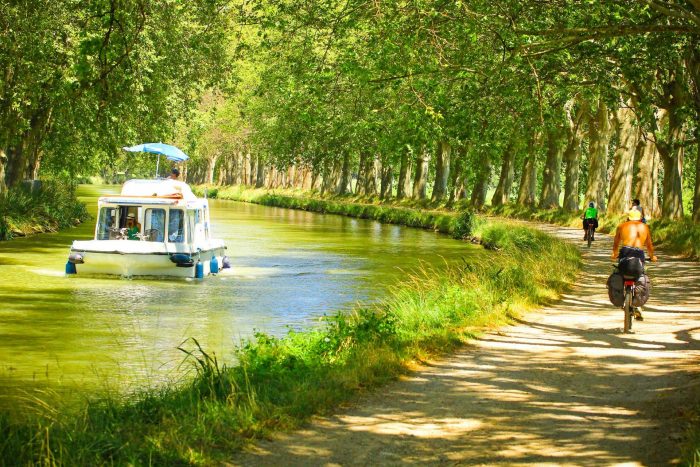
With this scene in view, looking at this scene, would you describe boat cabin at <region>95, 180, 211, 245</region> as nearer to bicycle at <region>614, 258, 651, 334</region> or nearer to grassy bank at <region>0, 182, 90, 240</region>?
grassy bank at <region>0, 182, 90, 240</region>

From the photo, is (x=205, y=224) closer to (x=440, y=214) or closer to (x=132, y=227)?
(x=132, y=227)

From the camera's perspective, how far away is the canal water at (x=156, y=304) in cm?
1438

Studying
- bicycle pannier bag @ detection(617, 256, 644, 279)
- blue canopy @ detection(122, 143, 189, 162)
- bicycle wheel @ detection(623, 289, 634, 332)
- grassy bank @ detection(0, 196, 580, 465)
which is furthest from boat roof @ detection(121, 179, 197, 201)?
bicycle wheel @ detection(623, 289, 634, 332)

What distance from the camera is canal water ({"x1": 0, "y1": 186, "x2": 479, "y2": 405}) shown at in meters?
14.4

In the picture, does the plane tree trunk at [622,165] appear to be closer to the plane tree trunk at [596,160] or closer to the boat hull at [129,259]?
the plane tree trunk at [596,160]

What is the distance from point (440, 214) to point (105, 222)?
2671 centimetres

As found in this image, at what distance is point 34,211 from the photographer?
41.2 metres

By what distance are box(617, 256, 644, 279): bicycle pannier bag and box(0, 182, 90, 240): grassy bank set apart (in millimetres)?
27330

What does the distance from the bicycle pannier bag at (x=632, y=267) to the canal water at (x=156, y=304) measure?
248 inches

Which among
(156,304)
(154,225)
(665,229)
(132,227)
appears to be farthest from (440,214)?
(156,304)

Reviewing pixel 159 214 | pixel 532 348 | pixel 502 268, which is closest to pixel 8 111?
pixel 159 214

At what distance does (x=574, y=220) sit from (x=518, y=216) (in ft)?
24.1

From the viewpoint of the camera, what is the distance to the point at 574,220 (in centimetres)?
4650

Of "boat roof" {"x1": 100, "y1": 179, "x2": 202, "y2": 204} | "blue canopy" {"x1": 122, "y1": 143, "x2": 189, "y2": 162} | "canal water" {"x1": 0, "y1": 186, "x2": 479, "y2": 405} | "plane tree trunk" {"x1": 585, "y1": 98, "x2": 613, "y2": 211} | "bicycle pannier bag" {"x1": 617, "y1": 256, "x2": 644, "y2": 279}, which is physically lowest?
"canal water" {"x1": 0, "y1": 186, "x2": 479, "y2": 405}
